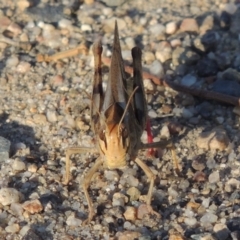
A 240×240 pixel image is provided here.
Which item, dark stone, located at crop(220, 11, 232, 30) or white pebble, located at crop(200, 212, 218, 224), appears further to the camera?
dark stone, located at crop(220, 11, 232, 30)

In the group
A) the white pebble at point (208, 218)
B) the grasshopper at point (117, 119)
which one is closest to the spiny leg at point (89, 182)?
the grasshopper at point (117, 119)

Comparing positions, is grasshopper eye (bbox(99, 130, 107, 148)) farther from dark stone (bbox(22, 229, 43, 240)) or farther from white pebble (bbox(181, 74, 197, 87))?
white pebble (bbox(181, 74, 197, 87))

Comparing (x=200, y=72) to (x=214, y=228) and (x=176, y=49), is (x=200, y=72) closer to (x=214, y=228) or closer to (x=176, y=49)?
(x=176, y=49)

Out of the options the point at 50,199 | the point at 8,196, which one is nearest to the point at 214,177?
the point at 50,199

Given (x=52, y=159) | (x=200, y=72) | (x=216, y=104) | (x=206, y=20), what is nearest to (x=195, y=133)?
(x=216, y=104)

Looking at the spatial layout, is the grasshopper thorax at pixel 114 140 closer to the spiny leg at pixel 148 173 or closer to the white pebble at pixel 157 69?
the spiny leg at pixel 148 173

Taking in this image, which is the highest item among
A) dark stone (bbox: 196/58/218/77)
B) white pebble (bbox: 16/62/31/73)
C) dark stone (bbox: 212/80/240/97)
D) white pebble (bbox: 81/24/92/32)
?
white pebble (bbox: 81/24/92/32)

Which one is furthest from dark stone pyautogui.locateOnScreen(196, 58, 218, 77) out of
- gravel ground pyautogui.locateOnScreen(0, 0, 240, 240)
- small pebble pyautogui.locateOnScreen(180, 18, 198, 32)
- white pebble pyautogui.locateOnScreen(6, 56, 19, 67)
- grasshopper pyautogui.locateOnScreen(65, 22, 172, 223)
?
white pebble pyautogui.locateOnScreen(6, 56, 19, 67)
